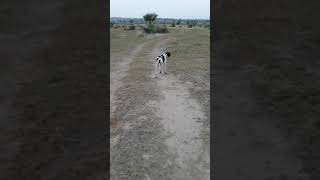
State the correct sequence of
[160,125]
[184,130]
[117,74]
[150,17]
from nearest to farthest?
[184,130] < [160,125] < [117,74] < [150,17]

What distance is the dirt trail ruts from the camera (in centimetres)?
714

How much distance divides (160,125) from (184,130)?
0.54 m

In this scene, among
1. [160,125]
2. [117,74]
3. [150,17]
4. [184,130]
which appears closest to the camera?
[184,130]

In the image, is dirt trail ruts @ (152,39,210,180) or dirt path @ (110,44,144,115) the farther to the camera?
dirt path @ (110,44,144,115)

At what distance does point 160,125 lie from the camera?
9320 millimetres

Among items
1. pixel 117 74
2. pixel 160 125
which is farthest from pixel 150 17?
pixel 160 125

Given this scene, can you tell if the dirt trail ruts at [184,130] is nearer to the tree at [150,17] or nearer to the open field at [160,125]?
the open field at [160,125]

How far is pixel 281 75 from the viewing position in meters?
10.2
